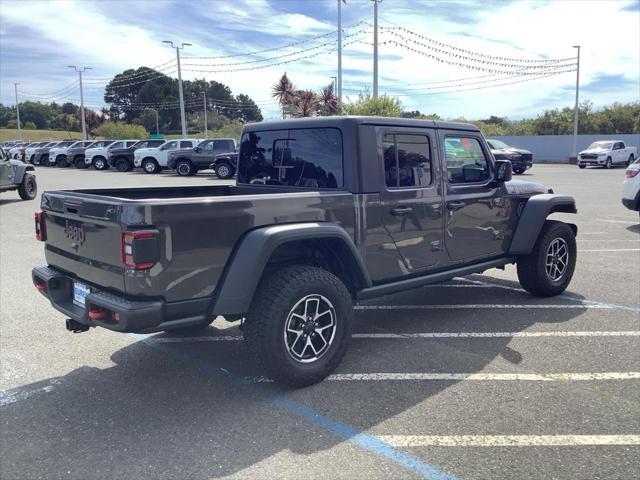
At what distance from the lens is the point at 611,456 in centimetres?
302

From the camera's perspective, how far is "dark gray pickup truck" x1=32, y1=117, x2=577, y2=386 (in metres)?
3.27

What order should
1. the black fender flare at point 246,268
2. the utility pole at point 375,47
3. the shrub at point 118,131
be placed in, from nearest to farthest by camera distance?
the black fender flare at point 246,268
the utility pole at point 375,47
the shrub at point 118,131

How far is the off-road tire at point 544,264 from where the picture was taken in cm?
580

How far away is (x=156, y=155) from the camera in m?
28.0

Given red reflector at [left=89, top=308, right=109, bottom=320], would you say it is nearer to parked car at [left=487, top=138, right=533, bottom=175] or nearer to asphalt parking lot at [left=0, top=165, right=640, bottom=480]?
asphalt parking lot at [left=0, top=165, right=640, bottom=480]

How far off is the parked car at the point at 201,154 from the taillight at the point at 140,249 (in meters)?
22.7

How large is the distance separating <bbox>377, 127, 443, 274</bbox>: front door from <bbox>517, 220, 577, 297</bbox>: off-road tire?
153cm

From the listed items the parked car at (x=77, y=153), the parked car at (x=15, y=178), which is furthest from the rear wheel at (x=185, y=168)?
the parked car at (x=77, y=153)

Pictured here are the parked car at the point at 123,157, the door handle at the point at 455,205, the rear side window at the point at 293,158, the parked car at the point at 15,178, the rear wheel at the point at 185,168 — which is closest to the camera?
the rear side window at the point at 293,158

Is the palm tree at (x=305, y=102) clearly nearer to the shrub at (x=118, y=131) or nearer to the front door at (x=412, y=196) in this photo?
the shrub at (x=118, y=131)

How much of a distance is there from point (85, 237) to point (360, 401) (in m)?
2.08

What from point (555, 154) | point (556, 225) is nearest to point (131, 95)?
point (555, 154)

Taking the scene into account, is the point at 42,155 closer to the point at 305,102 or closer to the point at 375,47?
the point at 305,102

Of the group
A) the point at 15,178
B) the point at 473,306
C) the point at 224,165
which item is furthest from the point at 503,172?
the point at 224,165
